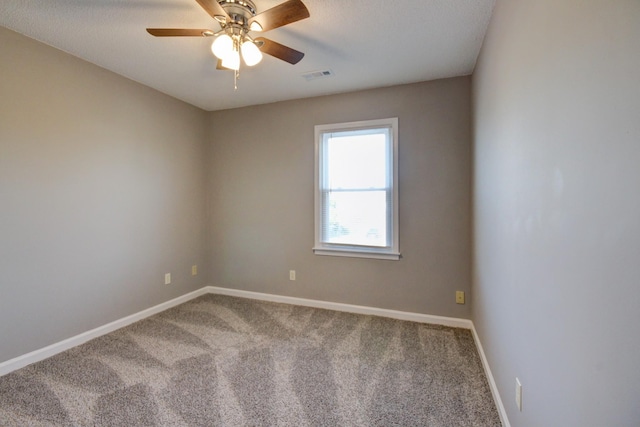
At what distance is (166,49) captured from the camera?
8.05 feet

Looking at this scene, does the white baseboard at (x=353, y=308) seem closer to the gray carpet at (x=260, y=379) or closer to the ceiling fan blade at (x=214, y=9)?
the gray carpet at (x=260, y=379)

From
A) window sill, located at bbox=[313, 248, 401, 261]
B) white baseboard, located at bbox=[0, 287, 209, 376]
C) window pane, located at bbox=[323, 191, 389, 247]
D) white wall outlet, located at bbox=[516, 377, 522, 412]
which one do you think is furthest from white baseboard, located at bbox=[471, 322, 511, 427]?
white baseboard, located at bbox=[0, 287, 209, 376]

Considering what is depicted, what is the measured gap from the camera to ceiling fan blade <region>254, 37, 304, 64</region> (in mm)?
1908

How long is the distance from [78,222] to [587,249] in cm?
347

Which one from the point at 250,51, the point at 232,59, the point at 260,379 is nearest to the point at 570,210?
the point at 250,51

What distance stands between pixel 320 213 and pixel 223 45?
2.11 meters

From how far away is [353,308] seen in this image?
337 cm

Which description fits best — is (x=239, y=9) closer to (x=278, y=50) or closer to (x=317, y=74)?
(x=278, y=50)

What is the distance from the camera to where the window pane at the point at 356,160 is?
3.26 m

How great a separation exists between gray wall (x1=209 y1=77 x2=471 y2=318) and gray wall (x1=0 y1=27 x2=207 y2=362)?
64cm

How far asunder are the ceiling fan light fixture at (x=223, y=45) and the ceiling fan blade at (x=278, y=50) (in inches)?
8.1

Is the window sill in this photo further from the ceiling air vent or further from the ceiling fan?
the ceiling fan

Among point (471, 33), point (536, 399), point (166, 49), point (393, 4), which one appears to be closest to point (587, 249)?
point (536, 399)

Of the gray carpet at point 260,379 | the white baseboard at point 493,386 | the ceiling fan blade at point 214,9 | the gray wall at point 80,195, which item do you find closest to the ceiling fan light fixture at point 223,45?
the ceiling fan blade at point 214,9
